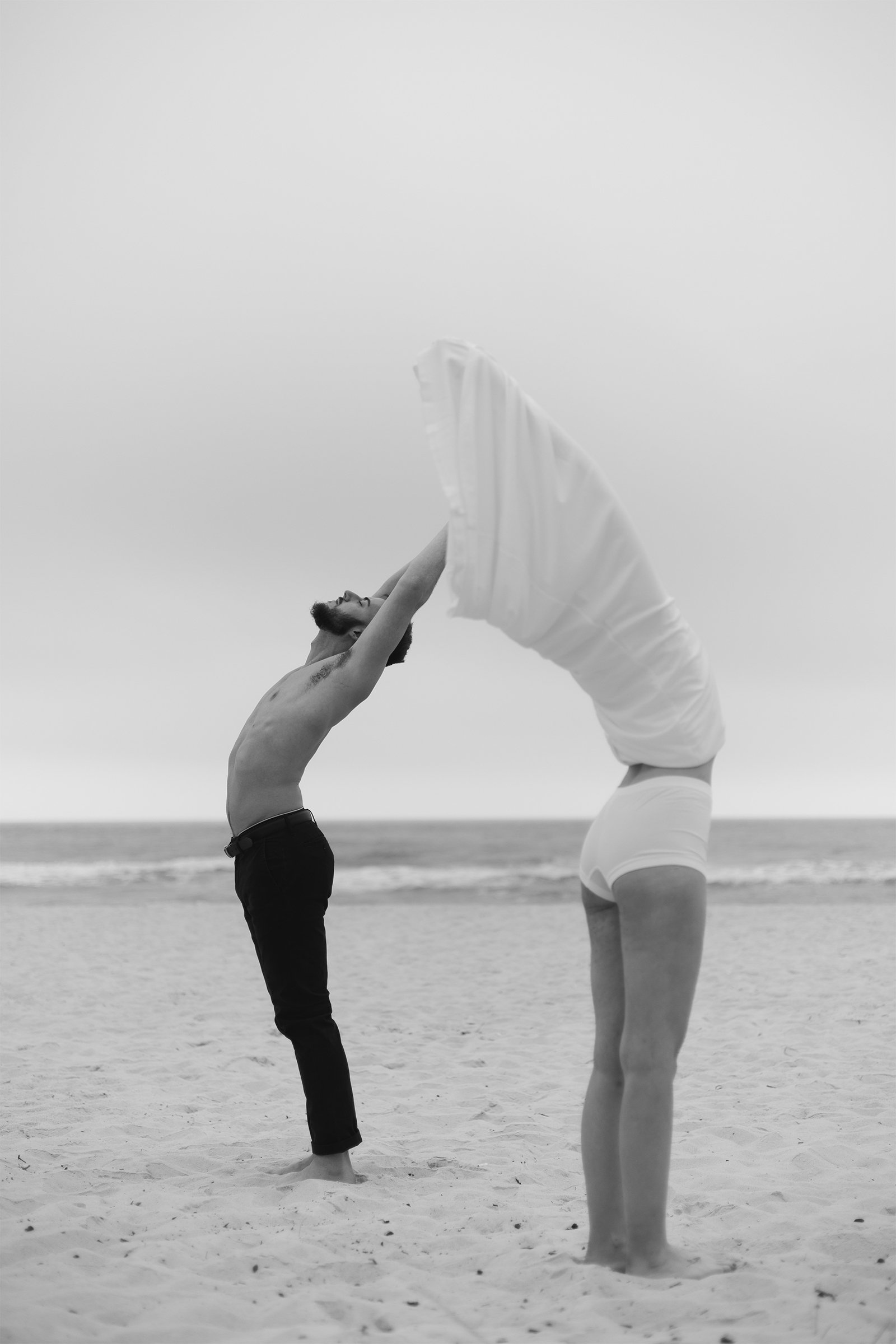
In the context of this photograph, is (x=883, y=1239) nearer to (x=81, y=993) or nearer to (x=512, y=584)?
(x=512, y=584)

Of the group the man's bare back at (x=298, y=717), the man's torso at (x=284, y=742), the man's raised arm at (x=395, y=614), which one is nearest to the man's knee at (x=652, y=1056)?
the man's raised arm at (x=395, y=614)

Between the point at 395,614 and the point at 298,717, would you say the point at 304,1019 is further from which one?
the point at 395,614

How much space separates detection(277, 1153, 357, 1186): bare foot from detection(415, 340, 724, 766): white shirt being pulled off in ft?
7.18

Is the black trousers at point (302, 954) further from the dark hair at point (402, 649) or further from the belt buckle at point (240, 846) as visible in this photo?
the dark hair at point (402, 649)

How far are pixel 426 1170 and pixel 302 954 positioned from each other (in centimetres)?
102

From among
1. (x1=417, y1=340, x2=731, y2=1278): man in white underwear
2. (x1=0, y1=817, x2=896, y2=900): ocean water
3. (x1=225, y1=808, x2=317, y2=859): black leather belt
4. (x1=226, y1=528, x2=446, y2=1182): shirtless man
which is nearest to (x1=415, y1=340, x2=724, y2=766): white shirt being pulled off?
(x1=417, y1=340, x2=731, y2=1278): man in white underwear

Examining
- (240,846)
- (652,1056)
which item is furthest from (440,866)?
(652,1056)

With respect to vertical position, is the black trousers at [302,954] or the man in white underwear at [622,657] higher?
the man in white underwear at [622,657]

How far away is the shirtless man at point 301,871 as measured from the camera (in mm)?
3916

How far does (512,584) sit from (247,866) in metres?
1.97

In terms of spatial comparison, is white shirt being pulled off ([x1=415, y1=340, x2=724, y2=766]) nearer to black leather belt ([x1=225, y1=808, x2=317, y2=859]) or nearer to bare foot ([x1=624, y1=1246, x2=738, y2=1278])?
bare foot ([x1=624, y1=1246, x2=738, y2=1278])

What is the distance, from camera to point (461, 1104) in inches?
207

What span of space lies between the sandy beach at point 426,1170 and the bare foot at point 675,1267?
0.04m

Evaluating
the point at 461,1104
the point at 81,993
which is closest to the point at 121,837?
the point at 81,993
